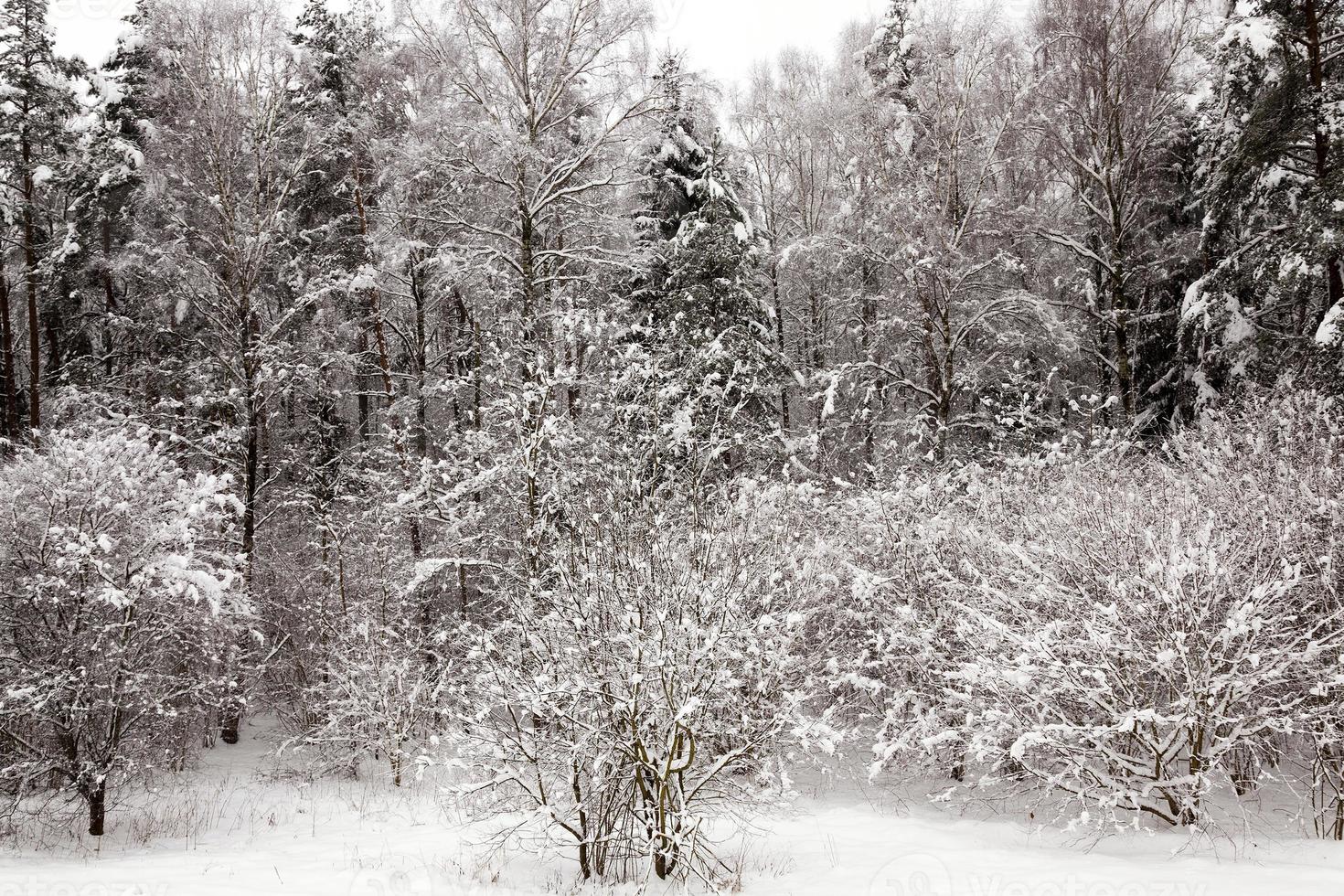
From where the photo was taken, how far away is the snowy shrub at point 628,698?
6.12 metres

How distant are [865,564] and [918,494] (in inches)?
44.7

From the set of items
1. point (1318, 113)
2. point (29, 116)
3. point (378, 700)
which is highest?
point (29, 116)

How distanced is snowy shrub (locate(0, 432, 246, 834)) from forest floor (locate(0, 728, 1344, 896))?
96cm

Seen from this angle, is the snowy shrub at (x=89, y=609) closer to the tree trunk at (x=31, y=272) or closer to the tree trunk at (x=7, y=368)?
the tree trunk at (x=31, y=272)

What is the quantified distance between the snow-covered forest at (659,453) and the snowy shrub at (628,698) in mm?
64

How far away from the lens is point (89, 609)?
29.6ft

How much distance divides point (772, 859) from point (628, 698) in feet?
7.49

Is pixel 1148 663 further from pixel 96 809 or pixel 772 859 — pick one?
pixel 96 809

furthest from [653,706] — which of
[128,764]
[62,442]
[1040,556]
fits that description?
[62,442]

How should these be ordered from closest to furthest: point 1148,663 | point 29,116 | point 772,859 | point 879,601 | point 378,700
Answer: point 1148,663
point 772,859
point 879,601
point 378,700
point 29,116

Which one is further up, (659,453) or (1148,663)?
(659,453)

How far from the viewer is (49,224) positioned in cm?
1853

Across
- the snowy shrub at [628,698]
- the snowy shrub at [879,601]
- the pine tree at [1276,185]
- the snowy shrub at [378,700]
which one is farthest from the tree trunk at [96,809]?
the pine tree at [1276,185]

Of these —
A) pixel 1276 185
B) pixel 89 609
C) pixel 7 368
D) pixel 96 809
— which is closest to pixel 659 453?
pixel 89 609
